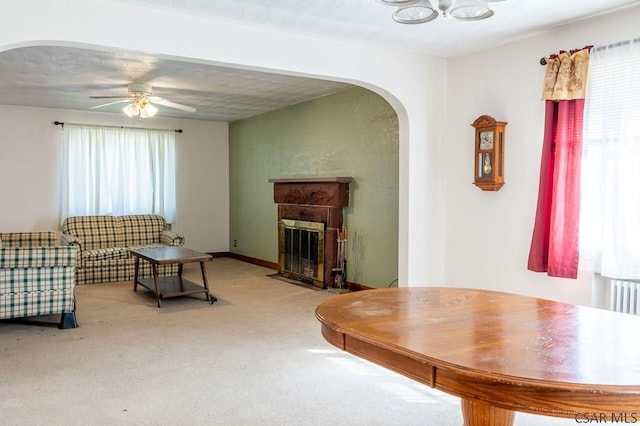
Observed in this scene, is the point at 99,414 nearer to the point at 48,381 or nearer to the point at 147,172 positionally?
the point at 48,381

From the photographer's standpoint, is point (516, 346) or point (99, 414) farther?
point (99, 414)

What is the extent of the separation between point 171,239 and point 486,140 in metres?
4.87

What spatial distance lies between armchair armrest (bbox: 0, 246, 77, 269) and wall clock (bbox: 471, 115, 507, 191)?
→ 3562mm

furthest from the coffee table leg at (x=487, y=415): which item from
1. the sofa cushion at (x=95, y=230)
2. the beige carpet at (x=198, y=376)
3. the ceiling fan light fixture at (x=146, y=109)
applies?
the sofa cushion at (x=95, y=230)

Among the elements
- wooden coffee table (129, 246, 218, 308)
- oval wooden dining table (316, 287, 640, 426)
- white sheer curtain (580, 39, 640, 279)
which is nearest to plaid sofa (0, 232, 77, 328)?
wooden coffee table (129, 246, 218, 308)

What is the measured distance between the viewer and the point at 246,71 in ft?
16.4

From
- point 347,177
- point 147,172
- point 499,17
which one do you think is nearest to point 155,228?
point 147,172

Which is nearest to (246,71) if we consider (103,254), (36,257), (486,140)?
Answer: (486,140)

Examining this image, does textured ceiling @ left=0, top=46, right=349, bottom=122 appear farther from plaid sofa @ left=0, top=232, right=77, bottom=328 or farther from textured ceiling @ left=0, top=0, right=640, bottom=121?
plaid sofa @ left=0, top=232, right=77, bottom=328

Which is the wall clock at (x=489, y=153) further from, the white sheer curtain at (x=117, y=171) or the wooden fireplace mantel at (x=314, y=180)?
the white sheer curtain at (x=117, y=171)

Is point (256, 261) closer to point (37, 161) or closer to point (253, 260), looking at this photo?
point (253, 260)

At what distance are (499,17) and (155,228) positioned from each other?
5941 millimetres

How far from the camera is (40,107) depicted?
23.9 feet

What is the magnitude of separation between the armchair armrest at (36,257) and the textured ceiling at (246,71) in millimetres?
1684
